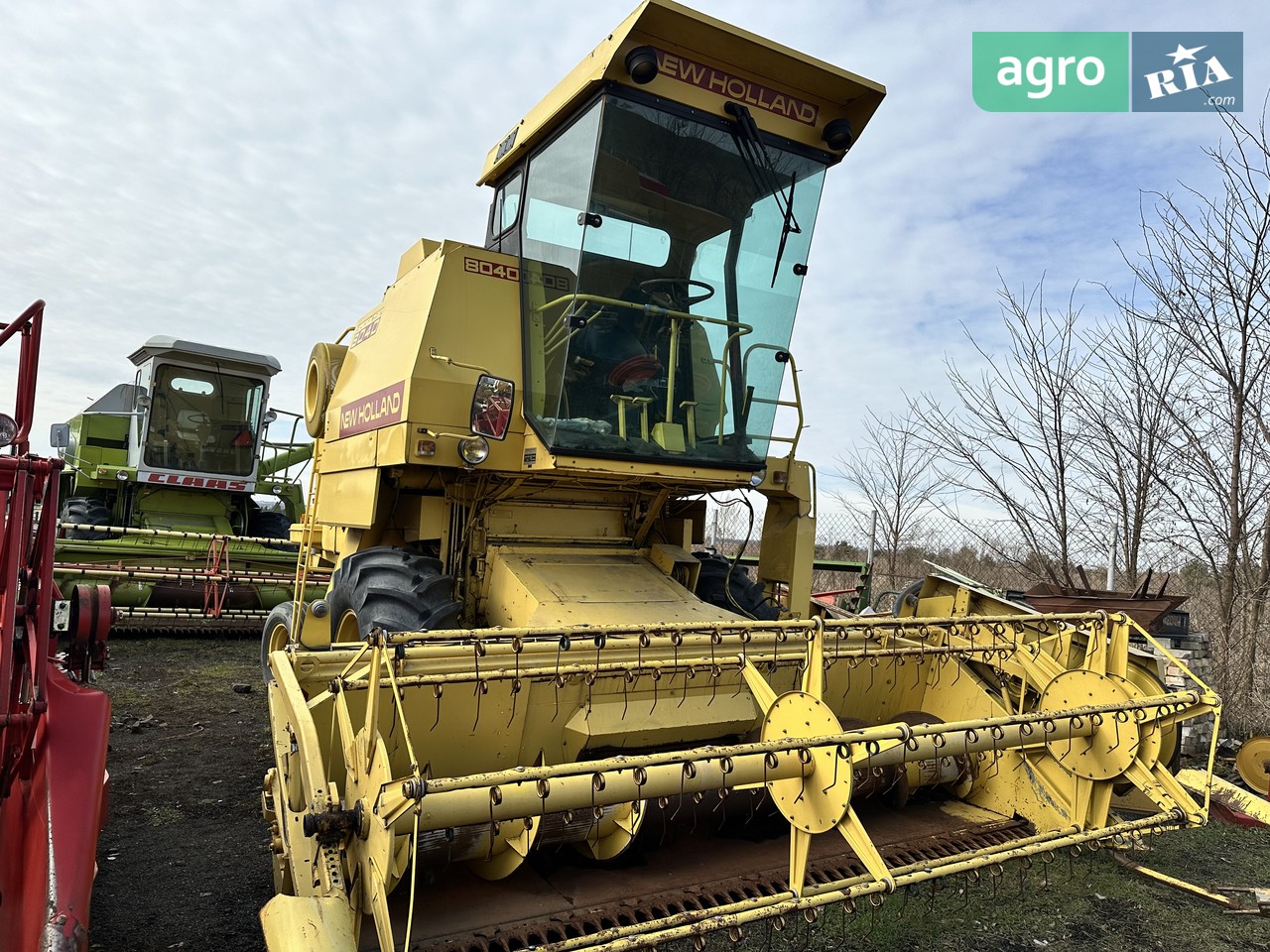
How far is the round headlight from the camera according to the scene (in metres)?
3.90

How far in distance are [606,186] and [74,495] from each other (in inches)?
431

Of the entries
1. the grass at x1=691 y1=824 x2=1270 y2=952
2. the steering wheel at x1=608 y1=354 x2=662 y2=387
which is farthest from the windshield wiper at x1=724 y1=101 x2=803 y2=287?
the grass at x1=691 y1=824 x2=1270 y2=952

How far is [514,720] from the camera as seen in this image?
3.22m

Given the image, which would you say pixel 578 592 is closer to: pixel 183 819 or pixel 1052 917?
pixel 183 819

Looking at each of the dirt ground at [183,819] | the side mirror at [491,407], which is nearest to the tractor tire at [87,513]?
the dirt ground at [183,819]

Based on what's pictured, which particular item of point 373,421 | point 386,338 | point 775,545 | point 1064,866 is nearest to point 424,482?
point 373,421

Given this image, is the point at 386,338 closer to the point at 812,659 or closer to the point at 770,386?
the point at 770,386

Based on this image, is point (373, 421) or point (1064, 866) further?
point (373, 421)

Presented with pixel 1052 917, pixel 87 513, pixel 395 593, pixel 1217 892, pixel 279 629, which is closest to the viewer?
pixel 1052 917

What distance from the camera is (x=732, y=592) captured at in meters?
4.93

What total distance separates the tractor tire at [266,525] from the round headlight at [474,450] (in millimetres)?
9438

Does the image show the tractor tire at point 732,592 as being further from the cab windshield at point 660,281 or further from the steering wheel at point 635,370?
the steering wheel at point 635,370

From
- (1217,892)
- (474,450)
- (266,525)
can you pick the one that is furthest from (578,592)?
(266,525)

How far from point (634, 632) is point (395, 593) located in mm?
1297
